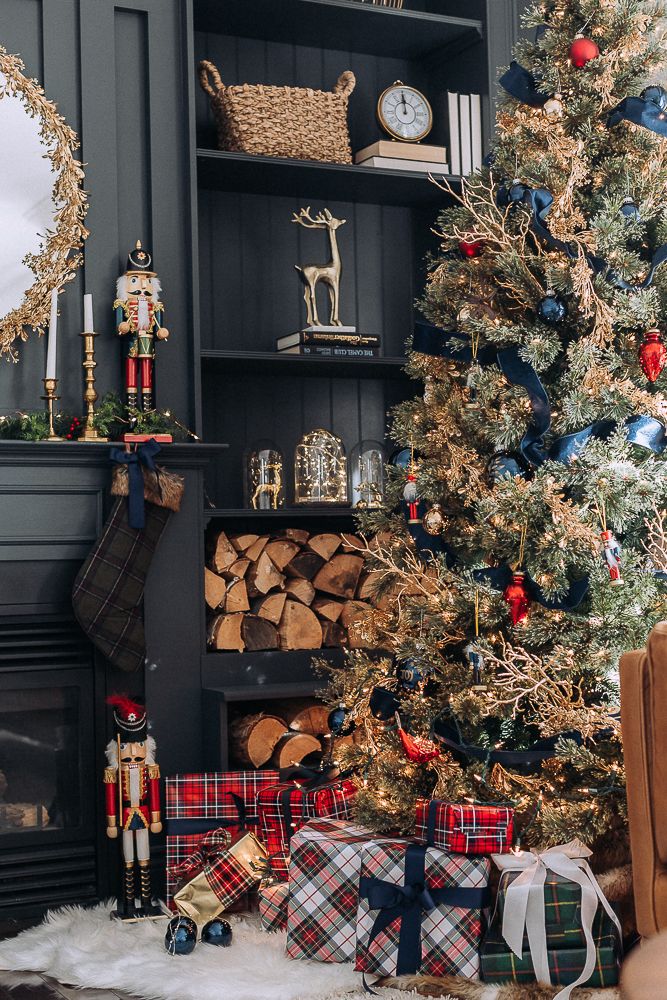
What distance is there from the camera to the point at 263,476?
3.44m

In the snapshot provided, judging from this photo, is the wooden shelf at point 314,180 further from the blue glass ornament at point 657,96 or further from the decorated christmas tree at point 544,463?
the blue glass ornament at point 657,96

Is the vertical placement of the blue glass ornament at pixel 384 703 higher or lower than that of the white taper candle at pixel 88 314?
lower

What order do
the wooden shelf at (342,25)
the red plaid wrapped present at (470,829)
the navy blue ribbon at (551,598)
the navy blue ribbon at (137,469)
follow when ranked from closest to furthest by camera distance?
the red plaid wrapped present at (470,829)
the navy blue ribbon at (551,598)
the navy blue ribbon at (137,469)
the wooden shelf at (342,25)

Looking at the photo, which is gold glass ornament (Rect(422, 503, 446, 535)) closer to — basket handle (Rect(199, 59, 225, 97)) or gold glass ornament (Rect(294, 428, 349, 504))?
gold glass ornament (Rect(294, 428, 349, 504))

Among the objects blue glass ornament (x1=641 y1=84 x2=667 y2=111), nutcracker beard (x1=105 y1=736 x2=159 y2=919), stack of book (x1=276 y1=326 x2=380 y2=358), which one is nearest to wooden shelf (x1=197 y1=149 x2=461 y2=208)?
stack of book (x1=276 y1=326 x2=380 y2=358)

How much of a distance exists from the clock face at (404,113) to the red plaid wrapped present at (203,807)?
2111 mm

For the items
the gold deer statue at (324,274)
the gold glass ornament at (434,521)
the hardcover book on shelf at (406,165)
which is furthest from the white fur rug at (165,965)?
the hardcover book on shelf at (406,165)

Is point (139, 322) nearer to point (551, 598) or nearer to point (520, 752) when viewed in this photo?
point (551, 598)

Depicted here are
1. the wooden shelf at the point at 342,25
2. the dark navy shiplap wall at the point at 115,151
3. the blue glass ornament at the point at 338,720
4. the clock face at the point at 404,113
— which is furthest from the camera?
the clock face at the point at 404,113

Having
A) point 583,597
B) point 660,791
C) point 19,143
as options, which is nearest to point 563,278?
point 583,597

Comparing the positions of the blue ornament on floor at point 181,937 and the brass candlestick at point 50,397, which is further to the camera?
the brass candlestick at point 50,397

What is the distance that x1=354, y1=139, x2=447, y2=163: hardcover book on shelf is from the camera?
11.7 ft

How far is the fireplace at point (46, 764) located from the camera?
2982mm

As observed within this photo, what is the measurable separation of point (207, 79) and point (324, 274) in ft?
2.32
